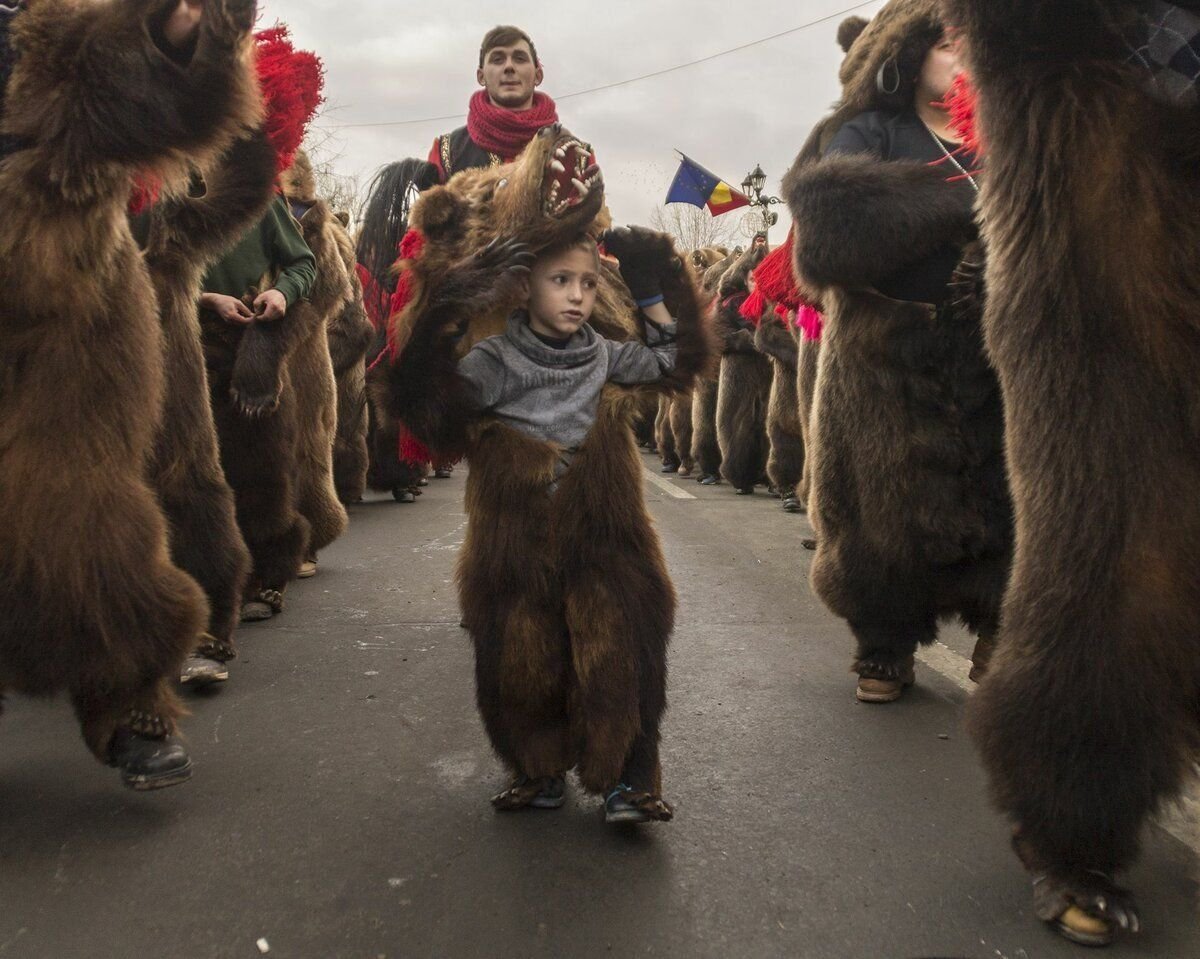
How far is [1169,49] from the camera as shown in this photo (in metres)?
2.17

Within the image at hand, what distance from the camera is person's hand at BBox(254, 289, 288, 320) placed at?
4.65m

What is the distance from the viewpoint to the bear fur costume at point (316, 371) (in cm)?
578

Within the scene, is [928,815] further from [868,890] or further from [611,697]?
[611,697]

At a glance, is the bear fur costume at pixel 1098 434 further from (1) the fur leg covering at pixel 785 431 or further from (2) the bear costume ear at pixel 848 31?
(1) the fur leg covering at pixel 785 431

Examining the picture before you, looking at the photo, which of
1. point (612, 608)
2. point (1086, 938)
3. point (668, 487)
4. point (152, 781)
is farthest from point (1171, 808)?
point (668, 487)

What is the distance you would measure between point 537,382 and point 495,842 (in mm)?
1132

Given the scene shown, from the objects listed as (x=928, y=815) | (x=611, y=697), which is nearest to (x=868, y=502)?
(x=928, y=815)

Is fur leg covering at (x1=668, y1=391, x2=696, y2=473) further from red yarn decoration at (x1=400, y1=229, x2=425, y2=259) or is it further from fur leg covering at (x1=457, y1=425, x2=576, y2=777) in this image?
fur leg covering at (x1=457, y1=425, x2=576, y2=777)

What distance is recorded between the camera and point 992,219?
2443 mm

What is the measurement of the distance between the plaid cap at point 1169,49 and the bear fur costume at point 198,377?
278 centimetres

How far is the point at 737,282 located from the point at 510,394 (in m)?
8.13

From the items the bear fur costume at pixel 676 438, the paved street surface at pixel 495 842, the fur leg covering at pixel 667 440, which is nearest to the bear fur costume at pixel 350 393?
the paved street surface at pixel 495 842

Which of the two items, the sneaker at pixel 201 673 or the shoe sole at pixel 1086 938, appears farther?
the sneaker at pixel 201 673

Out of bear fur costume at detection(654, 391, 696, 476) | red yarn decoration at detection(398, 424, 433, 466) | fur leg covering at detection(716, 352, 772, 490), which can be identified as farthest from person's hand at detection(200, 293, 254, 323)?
bear fur costume at detection(654, 391, 696, 476)
